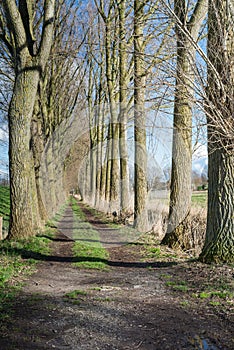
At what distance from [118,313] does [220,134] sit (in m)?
3.47

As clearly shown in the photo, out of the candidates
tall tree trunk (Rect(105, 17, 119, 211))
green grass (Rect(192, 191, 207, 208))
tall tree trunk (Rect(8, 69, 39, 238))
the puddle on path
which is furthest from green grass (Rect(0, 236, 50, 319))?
tall tree trunk (Rect(105, 17, 119, 211))

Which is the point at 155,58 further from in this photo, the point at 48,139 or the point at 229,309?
the point at 48,139

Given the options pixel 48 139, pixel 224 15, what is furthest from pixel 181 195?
pixel 48 139

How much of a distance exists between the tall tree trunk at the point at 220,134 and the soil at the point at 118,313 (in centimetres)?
50

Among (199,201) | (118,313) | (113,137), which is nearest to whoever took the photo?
(118,313)

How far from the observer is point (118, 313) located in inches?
176

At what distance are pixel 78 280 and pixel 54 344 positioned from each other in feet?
9.29

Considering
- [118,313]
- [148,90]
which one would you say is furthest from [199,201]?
[118,313]

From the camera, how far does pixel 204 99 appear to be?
614 cm

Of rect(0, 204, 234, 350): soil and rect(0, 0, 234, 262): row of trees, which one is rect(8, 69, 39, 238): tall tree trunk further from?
rect(0, 204, 234, 350): soil

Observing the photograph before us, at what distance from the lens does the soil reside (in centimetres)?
360

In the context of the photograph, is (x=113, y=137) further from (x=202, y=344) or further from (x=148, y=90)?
(x=202, y=344)

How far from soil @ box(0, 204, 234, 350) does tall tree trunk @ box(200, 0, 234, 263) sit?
0.50m

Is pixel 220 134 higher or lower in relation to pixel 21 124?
lower
